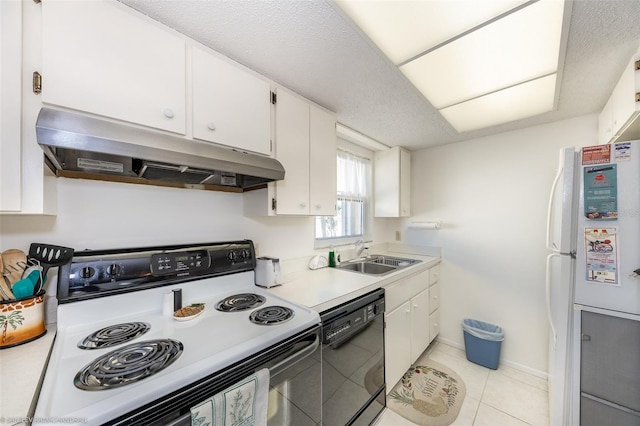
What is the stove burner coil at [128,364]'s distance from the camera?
0.66m

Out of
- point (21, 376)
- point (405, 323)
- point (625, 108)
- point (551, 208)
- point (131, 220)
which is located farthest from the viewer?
point (405, 323)

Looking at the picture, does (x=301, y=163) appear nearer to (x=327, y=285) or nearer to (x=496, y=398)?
(x=327, y=285)

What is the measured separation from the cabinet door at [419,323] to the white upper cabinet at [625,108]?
1.75m

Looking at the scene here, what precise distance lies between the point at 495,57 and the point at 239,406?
2.00 meters

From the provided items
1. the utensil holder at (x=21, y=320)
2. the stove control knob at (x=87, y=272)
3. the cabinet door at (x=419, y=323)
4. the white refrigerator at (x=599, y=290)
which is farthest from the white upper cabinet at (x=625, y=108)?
the utensil holder at (x=21, y=320)

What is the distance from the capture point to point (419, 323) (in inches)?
86.8

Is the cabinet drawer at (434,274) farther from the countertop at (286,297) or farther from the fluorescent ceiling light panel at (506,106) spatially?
the fluorescent ceiling light panel at (506,106)

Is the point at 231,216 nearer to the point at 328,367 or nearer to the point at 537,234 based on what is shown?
the point at 328,367

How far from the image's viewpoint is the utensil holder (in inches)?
31.7

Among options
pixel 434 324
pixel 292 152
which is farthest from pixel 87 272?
pixel 434 324

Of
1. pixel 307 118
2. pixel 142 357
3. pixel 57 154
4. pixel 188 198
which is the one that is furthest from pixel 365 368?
pixel 57 154

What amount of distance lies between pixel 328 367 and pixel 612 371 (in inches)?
59.8

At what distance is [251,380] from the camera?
814mm

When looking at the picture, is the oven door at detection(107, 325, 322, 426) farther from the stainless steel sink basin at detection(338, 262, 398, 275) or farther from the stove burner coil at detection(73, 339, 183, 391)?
the stainless steel sink basin at detection(338, 262, 398, 275)
